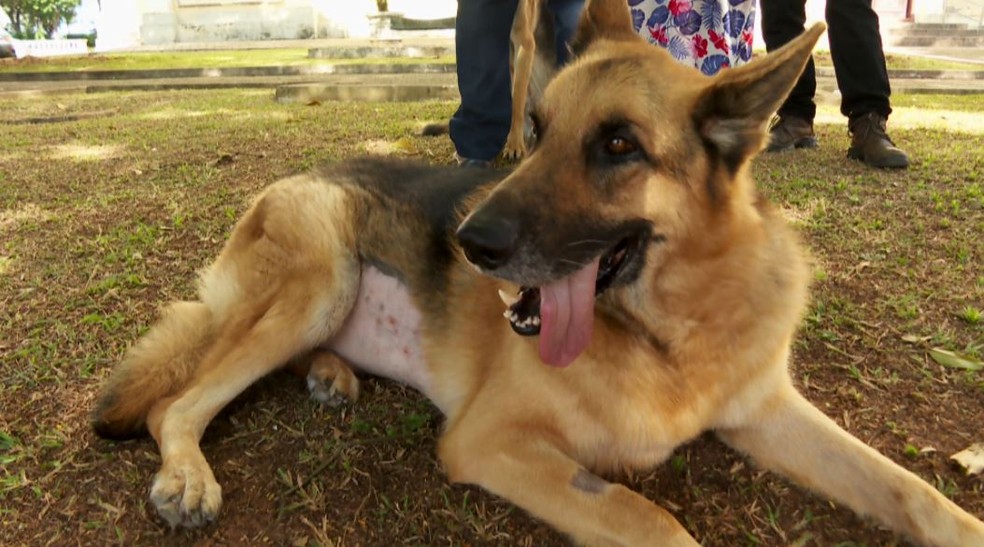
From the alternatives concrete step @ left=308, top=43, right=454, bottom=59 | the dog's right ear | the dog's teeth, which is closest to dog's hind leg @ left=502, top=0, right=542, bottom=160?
the dog's right ear

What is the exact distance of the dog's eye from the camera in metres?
2.09

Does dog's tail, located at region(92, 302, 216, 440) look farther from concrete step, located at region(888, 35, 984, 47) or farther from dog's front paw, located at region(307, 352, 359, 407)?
concrete step, located at region(888, 35, 984, 47)

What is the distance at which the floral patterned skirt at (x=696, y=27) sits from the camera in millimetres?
4266

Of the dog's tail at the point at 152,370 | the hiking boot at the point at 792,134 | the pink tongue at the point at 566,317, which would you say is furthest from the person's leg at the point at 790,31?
the dog's tail at the point at 152,370

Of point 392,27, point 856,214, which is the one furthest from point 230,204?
point 392,27

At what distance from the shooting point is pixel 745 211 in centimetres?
222

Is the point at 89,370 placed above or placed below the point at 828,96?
below

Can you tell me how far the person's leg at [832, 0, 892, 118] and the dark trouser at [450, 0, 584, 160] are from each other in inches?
85.2

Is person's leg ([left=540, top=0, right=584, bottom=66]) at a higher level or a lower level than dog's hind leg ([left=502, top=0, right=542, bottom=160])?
higher

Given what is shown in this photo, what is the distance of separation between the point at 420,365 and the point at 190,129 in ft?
20.0

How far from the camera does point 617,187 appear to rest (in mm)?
2057

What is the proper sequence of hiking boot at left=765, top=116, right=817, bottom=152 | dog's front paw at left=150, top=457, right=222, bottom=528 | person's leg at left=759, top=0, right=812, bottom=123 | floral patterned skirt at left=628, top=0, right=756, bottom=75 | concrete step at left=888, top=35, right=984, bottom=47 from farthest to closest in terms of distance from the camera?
concrete step at left=888, top=35, right=984, bottom=47 < hiking boot at left=765, top=116, right=817, bottom=152 < person's leg at left=759, top=0, right=812, bottom=123 < floral patterned skirt at left=628, top=0, right=756, bottom=75 < dog's front paw at left=150, top=457, right=222, bottom=528

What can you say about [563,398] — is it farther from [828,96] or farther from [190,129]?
[828,96]

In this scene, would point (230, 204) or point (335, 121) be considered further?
point (335, 121)
